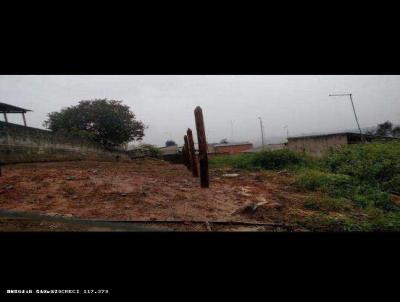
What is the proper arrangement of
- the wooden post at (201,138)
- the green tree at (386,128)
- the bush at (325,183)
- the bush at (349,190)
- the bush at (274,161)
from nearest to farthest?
the bush at (349,190) < the wooden post at (201,138) < the bush at (325,183) < the bush at (274,161) < the green tree at (386,128)

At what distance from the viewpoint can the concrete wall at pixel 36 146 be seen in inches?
365

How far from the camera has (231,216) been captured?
3.66m

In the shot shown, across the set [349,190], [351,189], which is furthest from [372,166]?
[349,190]

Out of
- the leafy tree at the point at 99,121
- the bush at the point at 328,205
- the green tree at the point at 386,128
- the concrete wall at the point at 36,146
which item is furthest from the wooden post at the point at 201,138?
the green tree at the point at 386,128

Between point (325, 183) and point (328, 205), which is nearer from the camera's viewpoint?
point (328, 205)

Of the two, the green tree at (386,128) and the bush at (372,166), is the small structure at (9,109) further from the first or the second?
the green tree at (386,128)

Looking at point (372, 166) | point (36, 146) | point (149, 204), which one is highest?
point (36, 146)

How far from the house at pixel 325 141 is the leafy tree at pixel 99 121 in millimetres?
18336

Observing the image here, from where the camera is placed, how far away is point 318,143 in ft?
61.7

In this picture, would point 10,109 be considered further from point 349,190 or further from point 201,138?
point 349,190

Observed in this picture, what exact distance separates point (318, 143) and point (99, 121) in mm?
22276
